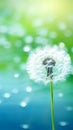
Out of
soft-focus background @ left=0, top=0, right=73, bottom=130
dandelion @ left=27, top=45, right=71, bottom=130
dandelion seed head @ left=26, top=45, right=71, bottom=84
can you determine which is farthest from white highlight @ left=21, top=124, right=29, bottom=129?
dandelion seed head @ left=26, top=45, right=71, bottom=84

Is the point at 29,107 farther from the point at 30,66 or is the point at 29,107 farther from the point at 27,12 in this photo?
the point at 27,12

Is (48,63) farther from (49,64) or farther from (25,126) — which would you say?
(25,126)

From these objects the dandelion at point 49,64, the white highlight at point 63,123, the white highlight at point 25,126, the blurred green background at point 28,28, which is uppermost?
the blurred green background at point 28,28

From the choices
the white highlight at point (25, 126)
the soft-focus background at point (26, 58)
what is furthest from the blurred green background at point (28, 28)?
the white highlight at point (25, 126)

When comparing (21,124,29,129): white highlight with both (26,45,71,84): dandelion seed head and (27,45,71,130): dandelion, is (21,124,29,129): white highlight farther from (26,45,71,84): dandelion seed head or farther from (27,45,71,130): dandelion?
(26,45,71,84): dandelion seed head

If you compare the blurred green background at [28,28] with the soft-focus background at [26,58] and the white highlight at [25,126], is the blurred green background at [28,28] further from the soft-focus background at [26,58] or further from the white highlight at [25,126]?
the white highlight at [25,126]

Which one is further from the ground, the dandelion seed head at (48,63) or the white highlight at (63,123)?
the dandelion seed head at (48,63)
